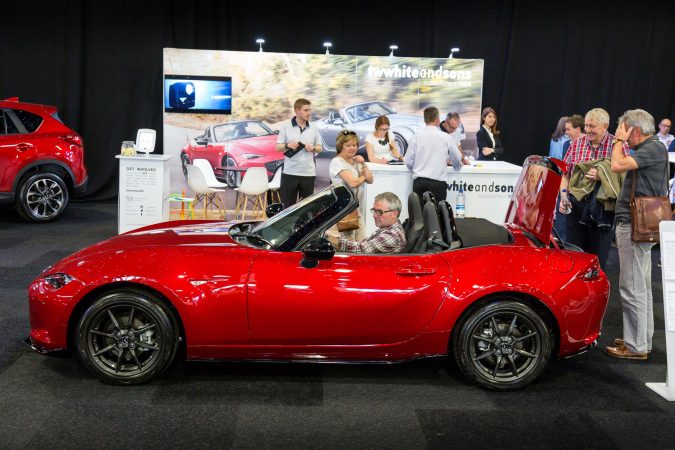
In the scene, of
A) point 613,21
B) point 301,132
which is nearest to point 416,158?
point 301,132

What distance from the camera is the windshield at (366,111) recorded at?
11523 millimetres

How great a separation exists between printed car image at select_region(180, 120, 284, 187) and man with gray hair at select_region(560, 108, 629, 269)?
5827 mm

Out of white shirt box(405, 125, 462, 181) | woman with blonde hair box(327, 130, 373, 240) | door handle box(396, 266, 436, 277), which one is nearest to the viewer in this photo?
door handle box(396, 266, 436, 277)

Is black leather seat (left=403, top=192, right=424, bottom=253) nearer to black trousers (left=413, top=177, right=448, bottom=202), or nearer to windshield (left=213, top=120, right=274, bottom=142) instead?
black trousers (left=413, top=177, right=448, bottom=202)

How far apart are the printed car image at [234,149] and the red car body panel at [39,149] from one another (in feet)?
5.17

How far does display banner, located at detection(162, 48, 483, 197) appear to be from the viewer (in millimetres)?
11203

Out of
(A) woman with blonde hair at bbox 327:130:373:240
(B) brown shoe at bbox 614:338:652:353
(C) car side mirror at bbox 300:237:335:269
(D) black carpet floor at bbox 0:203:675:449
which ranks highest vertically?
(A) woman with blonde hair at bbox 327:130:373:240

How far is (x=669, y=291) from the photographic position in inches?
173

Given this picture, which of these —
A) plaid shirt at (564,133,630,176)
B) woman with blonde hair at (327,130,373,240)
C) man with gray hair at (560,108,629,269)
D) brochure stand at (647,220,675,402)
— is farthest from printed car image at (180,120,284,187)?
brochure stand at (647,220,675,402)

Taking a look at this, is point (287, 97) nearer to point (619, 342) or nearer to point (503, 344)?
point (619, 342)

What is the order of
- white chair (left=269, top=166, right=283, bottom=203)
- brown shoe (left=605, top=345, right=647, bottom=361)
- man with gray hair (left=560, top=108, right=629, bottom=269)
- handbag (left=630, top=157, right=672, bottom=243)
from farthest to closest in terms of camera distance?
1. white chair (left=269, top=166, right=283, bottom=203)
2. man with gray hair (left=560, top=108, right=629, bottom=269)
3. brown shoe (left=605, top=345, right=647, bottom=361)
4. handbag (left=630, top=157, right=672, bottom=243)

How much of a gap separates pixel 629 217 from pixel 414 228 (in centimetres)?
142

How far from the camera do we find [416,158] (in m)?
7.89

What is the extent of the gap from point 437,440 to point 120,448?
58.3 inches
